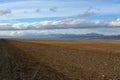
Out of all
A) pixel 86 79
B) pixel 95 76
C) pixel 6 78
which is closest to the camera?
pixel 6 78

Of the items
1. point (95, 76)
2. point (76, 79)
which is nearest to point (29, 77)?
point (76, 79)

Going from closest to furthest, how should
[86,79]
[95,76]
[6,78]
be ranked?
[6,78] → [86,79] → [95,76]

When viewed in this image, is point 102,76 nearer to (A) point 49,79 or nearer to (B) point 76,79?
(B) point 76,79

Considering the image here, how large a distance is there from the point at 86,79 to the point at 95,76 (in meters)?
1.64

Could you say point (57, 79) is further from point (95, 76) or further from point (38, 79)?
point (95, 76)

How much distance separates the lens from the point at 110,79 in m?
21.2

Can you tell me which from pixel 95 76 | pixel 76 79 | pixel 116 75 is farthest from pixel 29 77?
pixel 116 75

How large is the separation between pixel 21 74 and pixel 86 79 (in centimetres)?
377

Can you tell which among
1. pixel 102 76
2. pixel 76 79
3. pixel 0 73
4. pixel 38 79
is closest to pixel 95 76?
pixel 102 76

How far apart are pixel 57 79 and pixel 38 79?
99cm

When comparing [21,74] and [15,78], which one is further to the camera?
[21,74]

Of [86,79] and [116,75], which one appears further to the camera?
[116,75]

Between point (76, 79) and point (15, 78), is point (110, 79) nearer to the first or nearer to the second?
point (76, 79)

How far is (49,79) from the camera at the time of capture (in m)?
20.0
